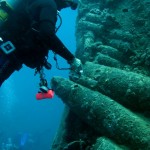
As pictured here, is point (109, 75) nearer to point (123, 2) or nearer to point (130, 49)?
point (130, 49)

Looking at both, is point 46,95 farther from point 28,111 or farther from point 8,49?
point 28,111

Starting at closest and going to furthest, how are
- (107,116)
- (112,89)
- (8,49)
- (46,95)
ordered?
1. (107,116)
2. (8,49)
3. (112,89)
4. (46,95)

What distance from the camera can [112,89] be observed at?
4699mm

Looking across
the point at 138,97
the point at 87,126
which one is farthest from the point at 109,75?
the point at 87,126

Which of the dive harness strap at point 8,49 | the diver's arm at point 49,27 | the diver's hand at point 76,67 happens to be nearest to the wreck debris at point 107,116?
the diver's hand at point 76,67

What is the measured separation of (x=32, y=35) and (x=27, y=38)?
0.32 ft

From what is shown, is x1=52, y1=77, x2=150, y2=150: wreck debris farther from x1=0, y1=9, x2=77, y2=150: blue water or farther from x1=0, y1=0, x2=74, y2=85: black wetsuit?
x1=0, y1=9, x2=77, y2=150: blue water

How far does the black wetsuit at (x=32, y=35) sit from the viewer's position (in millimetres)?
4324

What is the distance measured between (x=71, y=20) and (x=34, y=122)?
4669cm

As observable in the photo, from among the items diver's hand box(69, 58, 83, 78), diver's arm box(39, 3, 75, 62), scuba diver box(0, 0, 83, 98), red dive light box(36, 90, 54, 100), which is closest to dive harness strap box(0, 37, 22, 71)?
scuba diver box(0, 0, 83, 98)

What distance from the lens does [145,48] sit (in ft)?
18.8

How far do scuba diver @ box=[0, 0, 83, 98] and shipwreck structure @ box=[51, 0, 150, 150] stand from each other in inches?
22.0

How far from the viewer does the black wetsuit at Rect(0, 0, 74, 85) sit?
4.32 metres

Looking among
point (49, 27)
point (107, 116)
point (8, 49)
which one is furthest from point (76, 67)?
point (8, 49)
